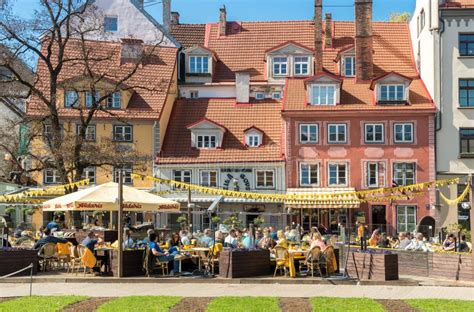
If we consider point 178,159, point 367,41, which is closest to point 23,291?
point 178,159

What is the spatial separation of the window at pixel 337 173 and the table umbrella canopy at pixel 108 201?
25.6 metres

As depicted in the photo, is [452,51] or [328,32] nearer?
[452,51]

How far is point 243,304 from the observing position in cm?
1566

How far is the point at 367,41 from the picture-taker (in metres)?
51.2

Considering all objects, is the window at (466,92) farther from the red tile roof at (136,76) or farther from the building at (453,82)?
the red tile roof at (136,76)

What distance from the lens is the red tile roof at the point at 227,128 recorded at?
48750 millimetres

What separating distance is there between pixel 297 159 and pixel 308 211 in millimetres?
3283

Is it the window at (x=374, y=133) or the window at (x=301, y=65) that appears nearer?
the window at (x=374, y=133)

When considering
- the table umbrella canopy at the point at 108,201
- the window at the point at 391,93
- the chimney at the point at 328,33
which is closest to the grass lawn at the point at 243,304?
the table umbrella canopy at the point at 108,201

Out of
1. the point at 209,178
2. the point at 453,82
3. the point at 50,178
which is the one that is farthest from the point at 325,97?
the point at 50,178

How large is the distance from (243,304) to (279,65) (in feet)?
131

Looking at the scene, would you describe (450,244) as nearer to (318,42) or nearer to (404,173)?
(404,173)

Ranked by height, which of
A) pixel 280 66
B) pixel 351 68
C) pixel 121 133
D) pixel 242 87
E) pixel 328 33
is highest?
pixel 328 33

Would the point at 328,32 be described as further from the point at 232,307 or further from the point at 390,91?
the point at 232,307
